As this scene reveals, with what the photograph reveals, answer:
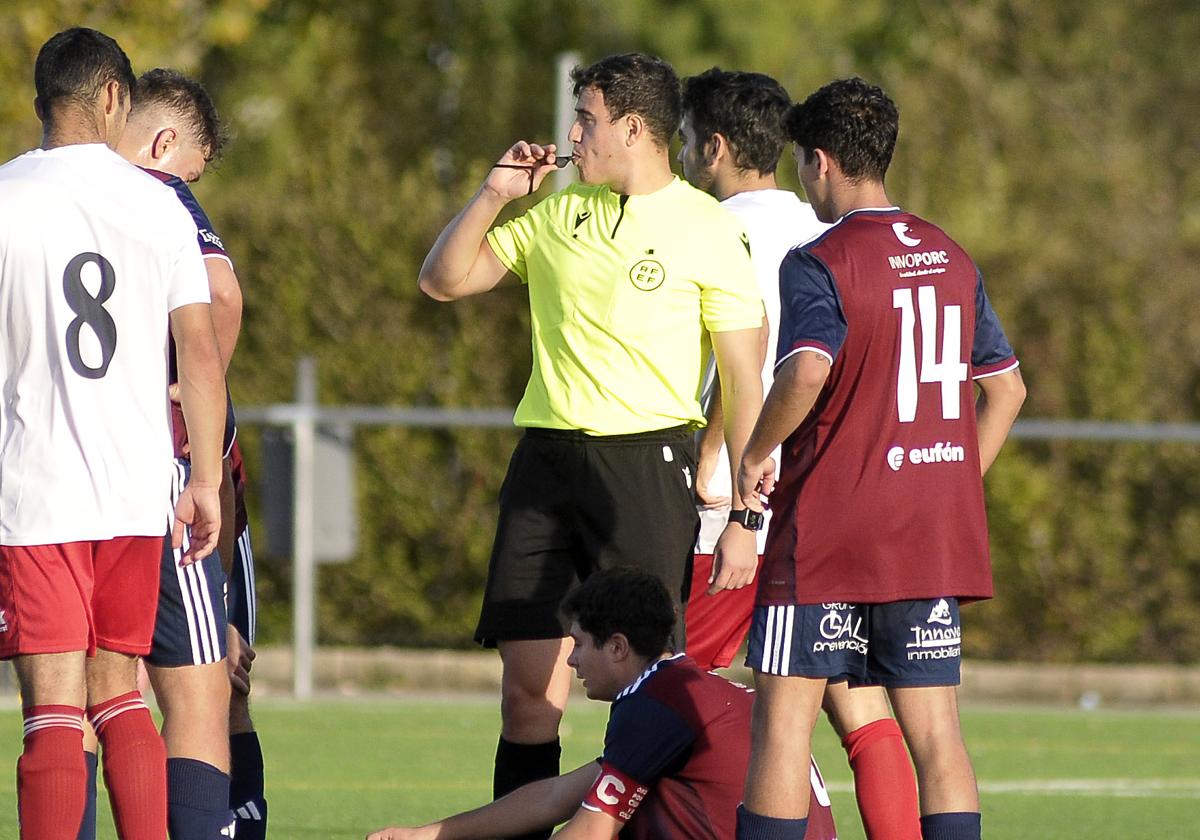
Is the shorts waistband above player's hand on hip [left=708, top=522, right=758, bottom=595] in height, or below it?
above

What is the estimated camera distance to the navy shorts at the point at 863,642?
4973 mm

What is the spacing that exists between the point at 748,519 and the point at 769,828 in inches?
30.2

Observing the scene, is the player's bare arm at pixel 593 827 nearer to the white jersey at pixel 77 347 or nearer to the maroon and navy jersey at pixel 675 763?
the maroon and navy jersey at pixel 675 763

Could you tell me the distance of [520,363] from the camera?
13.8 m

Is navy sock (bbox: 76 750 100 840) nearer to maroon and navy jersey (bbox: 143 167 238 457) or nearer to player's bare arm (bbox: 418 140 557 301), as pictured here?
maroon and navy jersey (bbox: 143 167 238 457)

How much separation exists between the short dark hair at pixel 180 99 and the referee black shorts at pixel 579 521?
123 cm

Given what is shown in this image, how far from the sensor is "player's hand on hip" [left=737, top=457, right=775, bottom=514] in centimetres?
505

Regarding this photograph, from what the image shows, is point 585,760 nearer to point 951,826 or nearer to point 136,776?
point 951,826

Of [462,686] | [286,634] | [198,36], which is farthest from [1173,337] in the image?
[198,36]

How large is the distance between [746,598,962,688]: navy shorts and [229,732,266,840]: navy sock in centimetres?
167

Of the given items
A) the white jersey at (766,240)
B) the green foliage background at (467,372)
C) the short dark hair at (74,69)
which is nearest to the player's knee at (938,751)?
the white jersey at (766,240)

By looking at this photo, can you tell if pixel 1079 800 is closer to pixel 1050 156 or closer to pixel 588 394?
pixel 588 394

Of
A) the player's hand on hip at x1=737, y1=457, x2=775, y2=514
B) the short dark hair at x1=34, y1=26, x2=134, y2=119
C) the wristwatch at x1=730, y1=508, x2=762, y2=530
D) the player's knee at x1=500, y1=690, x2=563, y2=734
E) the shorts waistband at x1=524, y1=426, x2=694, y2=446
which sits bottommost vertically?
the player's knee at x1=500, y1=690, x2=563, y2=734

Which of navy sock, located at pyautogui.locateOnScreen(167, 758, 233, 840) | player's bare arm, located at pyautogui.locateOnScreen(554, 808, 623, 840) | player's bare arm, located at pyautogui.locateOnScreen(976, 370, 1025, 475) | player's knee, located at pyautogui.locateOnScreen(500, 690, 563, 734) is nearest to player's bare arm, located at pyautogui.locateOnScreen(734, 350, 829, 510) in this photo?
player's bare arm, located at pyautogui.locateOnScreen(976, 370, 1025, 475)
